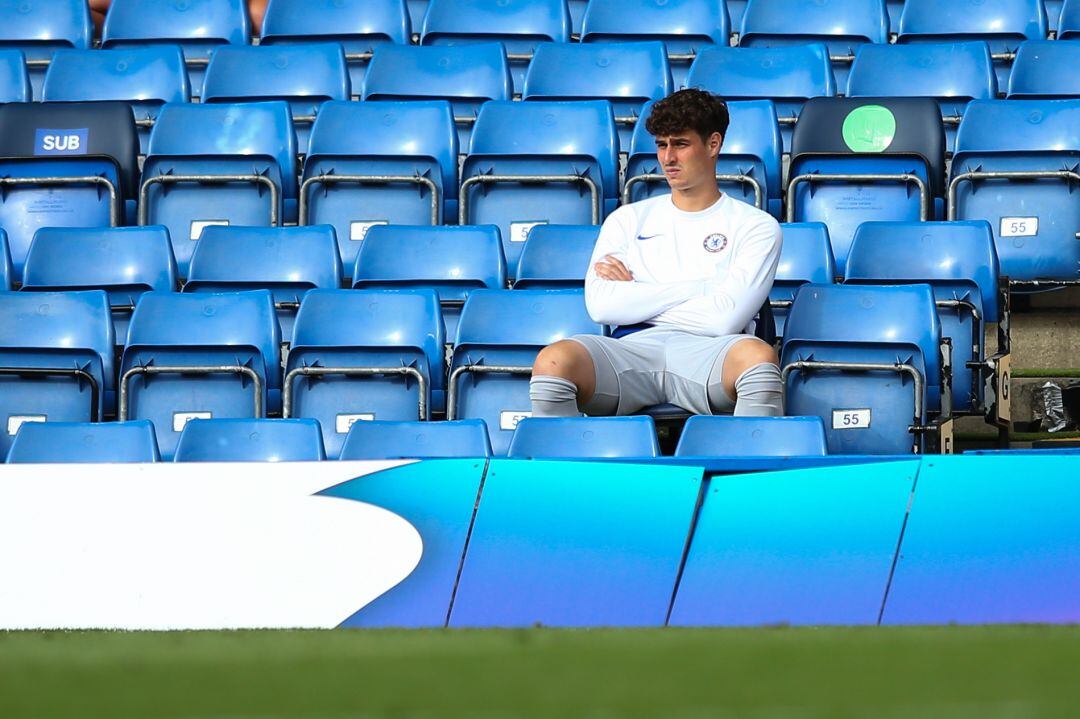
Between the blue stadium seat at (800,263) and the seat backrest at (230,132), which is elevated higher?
the seat backrest at (230,132)

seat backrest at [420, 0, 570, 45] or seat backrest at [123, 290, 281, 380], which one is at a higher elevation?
seat backrest at [420, 0, 570, 45]

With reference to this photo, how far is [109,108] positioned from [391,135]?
934 mm

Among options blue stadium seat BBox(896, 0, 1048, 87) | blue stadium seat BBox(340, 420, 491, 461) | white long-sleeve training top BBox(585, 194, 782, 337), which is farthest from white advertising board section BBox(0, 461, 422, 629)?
blue stadium seat BBox(896, 0, 1048, 87)

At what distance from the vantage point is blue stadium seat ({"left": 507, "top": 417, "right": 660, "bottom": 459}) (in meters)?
3.42

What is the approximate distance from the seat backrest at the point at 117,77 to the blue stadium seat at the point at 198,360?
166 centimetres

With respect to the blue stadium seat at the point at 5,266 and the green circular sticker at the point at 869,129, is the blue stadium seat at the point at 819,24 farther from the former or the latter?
the blue stadium seat at the point at 5,266

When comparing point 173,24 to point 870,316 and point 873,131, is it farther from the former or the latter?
point 870,316

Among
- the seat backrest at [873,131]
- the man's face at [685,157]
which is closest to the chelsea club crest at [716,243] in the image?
the man's face at [685,157]

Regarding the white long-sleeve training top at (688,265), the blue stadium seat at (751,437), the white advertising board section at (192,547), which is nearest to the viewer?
the white advertising board section at (192,547)

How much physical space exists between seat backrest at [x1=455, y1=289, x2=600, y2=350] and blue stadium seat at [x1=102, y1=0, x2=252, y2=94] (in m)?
2.50

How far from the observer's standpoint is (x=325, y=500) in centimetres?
257

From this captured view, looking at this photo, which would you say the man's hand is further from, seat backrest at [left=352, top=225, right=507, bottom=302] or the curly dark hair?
seat backrest at [left=352, top=225, right=507, bottom=302]

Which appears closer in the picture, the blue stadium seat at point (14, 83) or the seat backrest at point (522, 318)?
the seat backrest at point (522, 318)

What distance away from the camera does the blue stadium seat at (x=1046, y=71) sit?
5.55 meters
